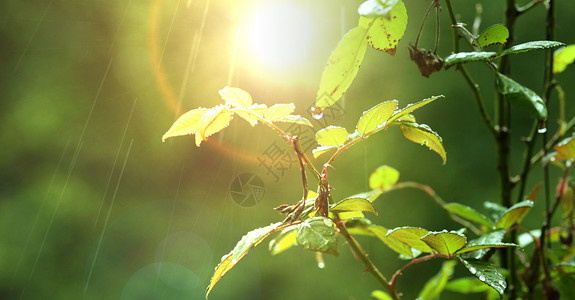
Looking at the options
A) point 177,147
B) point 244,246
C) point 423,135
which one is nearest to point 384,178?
point 423,135

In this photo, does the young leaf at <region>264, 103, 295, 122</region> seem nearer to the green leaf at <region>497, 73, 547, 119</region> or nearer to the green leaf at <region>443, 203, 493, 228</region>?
the green leaf at <region>497, 73, 547, 119</region>

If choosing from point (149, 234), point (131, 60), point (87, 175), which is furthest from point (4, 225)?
point (131, 60)

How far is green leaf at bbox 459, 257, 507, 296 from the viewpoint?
0.95 ft

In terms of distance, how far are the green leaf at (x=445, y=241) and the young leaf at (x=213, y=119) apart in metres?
0.17

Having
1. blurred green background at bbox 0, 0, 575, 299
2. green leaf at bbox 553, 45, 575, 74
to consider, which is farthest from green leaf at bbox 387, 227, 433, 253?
blurred green background at bbox 0, 0, 575, 299

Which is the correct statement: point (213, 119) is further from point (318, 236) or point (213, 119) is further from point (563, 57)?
point (563, 57)

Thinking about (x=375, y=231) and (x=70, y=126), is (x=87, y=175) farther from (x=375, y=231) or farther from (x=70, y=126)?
(x=375, y=231)

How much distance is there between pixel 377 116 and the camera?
1.09ft

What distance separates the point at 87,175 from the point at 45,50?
76 cm

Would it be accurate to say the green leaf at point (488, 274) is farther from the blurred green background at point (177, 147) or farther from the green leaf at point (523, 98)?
the blurred green background at point (177, 147)

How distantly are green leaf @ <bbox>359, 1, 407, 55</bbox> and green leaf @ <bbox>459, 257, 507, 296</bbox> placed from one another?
0.17m

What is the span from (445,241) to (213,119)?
196 mm

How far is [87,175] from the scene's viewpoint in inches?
96.0

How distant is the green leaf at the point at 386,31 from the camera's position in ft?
0.91
